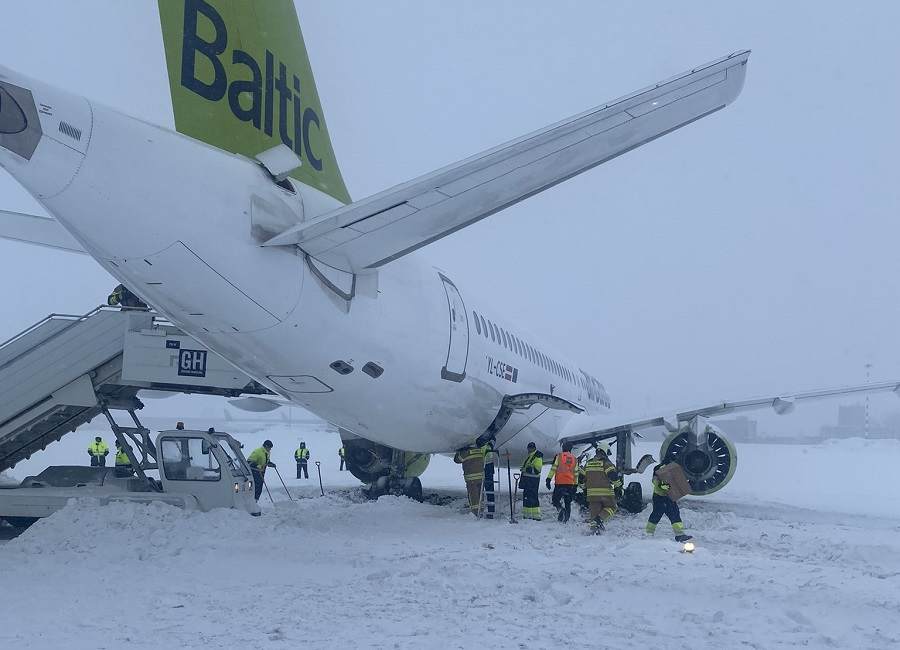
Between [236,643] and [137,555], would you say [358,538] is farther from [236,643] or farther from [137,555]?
[236,643]

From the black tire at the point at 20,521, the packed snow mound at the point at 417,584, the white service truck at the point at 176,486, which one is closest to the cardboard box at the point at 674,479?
the packed snow mound at the point at 417,584

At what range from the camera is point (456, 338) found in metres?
9.51

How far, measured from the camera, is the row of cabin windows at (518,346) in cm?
1084

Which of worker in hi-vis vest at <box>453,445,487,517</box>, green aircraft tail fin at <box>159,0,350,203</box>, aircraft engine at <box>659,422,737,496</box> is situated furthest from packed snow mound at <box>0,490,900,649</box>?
green aircraft tail fin at <box>159,0,350,203</box>

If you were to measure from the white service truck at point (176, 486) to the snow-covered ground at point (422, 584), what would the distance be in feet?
1.72

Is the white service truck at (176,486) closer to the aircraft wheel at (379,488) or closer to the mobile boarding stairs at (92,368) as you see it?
the mobile boarding stairs at (92,368)

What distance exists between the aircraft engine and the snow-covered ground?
7.56 feet

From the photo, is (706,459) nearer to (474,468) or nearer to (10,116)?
(474,468)

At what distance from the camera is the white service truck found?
999 cm

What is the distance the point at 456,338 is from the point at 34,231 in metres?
5.32

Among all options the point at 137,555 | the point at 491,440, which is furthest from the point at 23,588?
the point at 491,440

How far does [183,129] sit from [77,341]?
586 cm

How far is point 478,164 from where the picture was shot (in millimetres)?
5945

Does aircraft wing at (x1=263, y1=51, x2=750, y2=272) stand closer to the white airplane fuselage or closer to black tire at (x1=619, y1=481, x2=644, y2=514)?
the white airplane fuselage
